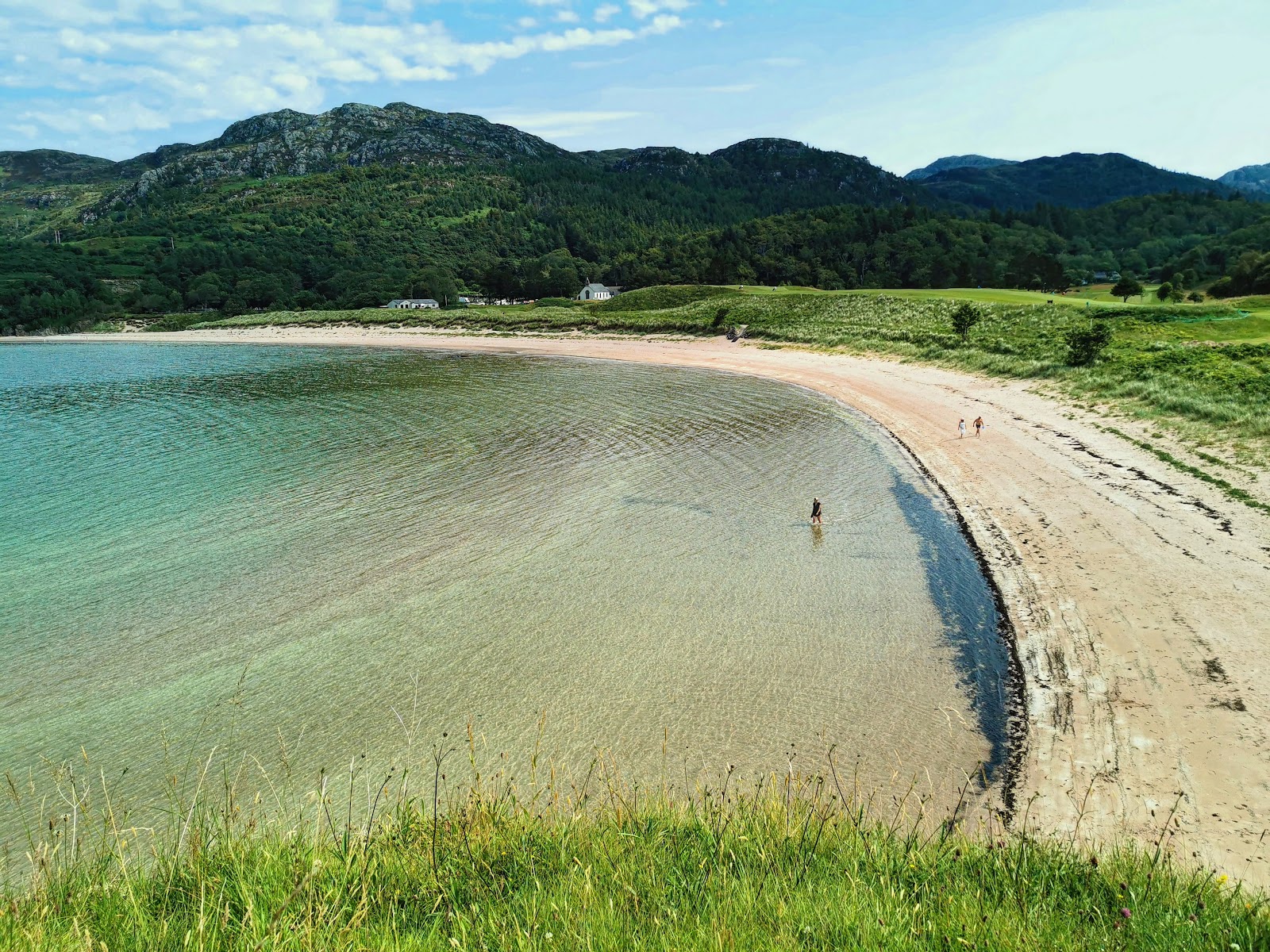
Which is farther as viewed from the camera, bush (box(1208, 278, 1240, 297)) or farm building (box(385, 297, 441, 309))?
farm building (box(385, 297, 441, 309))

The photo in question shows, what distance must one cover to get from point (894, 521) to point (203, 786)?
1466 centimetres

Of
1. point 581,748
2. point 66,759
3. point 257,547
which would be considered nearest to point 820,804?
point 581,748

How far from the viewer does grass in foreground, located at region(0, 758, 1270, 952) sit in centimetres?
362

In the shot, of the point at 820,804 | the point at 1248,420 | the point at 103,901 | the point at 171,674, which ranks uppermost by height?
the point at 1248,420

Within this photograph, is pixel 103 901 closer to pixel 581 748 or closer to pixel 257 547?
pixel 581 748

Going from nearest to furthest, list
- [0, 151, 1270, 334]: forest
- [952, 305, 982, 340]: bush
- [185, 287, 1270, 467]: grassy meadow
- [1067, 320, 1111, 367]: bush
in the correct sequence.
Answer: [185, 287, 1270, 467]: grassy meadow < [1067, 320, 1111, 367]: bush < [952, 305, 982, 340]: bush < [0, 151, 1270, 334]: forest

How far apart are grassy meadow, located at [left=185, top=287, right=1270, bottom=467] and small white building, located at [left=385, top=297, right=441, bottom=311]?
77.9 ft

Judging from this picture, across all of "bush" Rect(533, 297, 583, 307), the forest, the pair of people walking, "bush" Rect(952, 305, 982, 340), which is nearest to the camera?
the pair of people walking

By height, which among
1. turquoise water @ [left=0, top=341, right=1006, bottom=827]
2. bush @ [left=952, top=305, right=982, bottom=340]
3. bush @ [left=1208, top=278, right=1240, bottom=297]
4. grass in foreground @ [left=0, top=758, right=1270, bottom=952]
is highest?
bush @ [left=1208, top=278, right=1240, bottom=297]

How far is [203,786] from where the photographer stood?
7.93 metres

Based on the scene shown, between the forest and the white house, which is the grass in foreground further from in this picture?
the white house

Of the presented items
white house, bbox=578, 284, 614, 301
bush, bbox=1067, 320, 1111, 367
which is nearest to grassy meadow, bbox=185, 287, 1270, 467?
bush, bbox=1067, 320, 1111, 367

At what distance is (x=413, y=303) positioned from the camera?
120 m

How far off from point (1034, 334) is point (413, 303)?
102 meters
